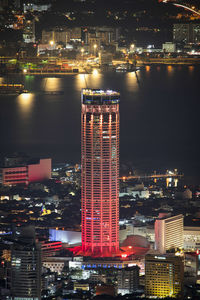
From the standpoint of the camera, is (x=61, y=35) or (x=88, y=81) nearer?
(x=61, y=35)

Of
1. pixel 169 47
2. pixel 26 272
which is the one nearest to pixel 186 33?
pixel 169 47

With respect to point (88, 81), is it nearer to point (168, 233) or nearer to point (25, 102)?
point (25, 102)

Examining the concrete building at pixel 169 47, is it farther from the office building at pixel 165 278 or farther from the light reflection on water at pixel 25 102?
the office building at pixel 165 278

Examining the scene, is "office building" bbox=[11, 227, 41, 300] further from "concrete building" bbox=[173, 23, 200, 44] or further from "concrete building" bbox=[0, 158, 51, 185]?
"concrete building" bbox=[173, 23, 200, 44]

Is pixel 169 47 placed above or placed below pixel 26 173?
above

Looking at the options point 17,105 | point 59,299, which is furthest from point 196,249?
point 17,105

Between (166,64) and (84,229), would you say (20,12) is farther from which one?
(84,229)
